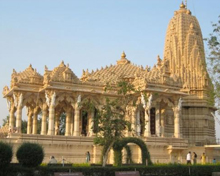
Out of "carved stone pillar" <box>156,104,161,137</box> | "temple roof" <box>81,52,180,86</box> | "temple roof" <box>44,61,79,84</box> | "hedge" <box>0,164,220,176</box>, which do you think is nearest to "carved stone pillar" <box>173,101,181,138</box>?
"carved stone pillar" <box>156,104,161,137</box>

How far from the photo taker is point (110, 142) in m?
24.0

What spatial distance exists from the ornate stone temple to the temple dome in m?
0.12

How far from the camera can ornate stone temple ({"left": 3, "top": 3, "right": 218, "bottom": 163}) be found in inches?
1363

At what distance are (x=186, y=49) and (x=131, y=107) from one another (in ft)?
57.3

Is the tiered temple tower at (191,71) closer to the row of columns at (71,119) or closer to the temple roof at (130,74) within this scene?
the temple roof at (130,74)

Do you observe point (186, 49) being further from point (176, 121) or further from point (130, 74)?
point (176, 121)

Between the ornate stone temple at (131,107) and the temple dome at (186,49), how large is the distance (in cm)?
12

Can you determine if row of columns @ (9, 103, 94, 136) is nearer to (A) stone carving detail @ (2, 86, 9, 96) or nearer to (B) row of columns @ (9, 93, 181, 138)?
(B) row of columns @ (9, 93, 181, 138)

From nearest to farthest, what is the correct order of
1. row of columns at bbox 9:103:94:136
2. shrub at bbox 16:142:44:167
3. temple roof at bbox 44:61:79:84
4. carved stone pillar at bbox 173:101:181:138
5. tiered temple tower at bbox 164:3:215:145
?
shrub at bbox 16:142:44:167 < row of columns at bbox 9:103:94:136 < temple roof at bbox 44:61:79:84 < carved stone pillar at bbox 173:101:181:138 < tiered temple tower at bbox 164:3:215:145

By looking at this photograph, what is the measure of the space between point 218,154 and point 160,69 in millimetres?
11017

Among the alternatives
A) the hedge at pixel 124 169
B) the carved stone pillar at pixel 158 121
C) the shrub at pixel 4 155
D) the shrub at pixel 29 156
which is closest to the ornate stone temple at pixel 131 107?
the carved stone pillar at pixel 158 121

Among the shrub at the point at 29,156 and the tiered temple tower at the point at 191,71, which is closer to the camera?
the shrub at the point at 29,156

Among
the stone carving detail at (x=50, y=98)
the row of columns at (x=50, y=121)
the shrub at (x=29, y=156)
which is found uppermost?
the stone carving detail at (x=50, y=98)

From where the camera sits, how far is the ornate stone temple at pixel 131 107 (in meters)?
34.6
